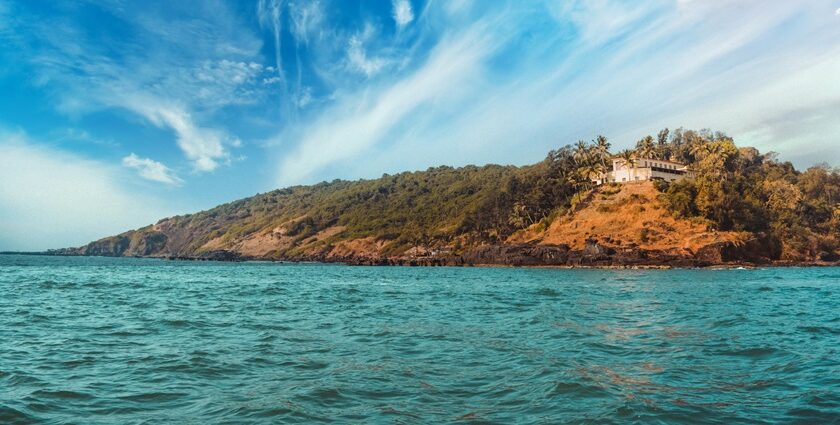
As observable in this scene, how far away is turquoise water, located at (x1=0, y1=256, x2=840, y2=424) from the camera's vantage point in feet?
35.6

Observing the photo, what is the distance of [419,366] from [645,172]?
473ft

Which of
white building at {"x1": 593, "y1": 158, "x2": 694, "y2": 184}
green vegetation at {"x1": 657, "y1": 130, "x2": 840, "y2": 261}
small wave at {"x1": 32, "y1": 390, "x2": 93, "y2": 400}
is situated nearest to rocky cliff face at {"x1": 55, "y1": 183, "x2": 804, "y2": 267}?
green vegetation at {"x1": 657, "y1": 130, "x2": 840, "y2": 261}

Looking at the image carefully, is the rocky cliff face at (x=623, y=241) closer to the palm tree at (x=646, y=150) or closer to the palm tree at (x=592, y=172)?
the palm tree at (x=592, y=172)

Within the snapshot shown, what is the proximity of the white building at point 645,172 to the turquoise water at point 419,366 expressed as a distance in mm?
123444

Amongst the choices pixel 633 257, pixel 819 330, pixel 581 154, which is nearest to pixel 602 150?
pixel 581 154

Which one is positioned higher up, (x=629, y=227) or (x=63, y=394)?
(x=629, y=227)

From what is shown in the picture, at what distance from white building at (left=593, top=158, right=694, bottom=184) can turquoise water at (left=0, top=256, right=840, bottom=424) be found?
123444 millimetres

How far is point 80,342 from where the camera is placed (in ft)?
62.1

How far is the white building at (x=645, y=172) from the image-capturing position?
5684 inches

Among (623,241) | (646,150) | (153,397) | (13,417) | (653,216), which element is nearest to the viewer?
(13,417)

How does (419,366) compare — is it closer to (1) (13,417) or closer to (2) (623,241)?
(1) (13,417)

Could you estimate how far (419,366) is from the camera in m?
15.2

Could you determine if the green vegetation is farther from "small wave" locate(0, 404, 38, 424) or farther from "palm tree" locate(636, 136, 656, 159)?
"small wave" locate(0, 404, 38, 424)

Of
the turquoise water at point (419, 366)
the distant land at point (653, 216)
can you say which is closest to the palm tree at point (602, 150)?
the distant land at point (653, 216)
